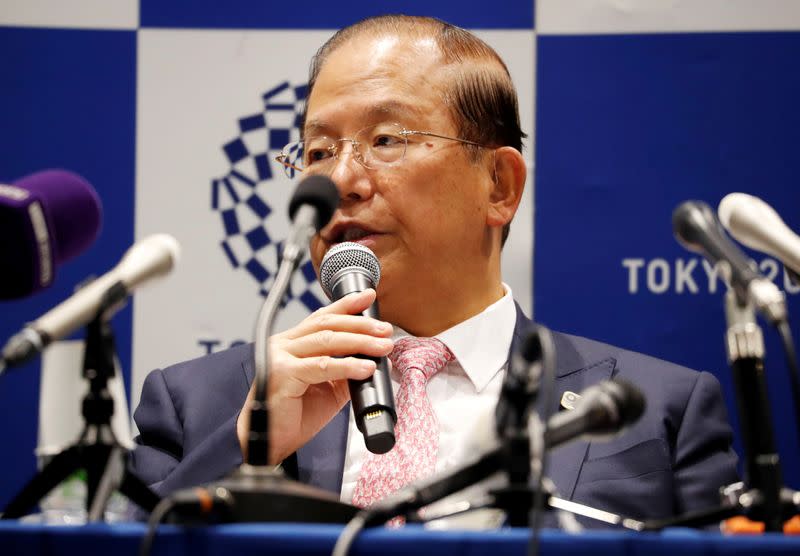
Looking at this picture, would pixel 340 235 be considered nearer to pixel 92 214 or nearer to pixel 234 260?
pixel 234 260

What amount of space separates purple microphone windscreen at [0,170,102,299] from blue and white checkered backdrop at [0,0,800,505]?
5.19ft

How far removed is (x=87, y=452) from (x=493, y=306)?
137 centimetres

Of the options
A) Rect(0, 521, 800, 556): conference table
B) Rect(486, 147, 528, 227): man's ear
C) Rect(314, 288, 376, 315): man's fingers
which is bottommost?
Rect(0, 521, 800, 556): conference table

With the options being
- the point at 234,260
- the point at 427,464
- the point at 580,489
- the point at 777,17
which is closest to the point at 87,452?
the point at 427,464

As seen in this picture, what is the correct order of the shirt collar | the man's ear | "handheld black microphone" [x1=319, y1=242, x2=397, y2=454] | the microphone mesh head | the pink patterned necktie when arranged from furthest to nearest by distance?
the man's ear, the shirt collar, the pink patterned necktie, the microphone mesh head, "handheld black microphone" [x1=319, y1=242, x2=397, y2=454]

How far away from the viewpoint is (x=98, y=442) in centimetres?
129

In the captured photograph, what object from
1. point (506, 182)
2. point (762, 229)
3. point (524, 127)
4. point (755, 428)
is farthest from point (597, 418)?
point (524, 127)

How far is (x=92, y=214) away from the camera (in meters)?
1.40

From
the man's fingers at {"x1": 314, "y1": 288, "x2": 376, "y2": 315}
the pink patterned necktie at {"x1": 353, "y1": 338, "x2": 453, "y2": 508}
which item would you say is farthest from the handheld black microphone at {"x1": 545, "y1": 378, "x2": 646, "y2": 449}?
the pink patterned necktie at {"x1": 353, "y1": 338, "x2": 453, "y2": 508}

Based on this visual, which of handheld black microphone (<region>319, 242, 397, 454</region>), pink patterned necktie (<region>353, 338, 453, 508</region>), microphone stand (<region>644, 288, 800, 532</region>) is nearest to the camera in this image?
microphone stand (<region>644, 288, 800, 532</region>)

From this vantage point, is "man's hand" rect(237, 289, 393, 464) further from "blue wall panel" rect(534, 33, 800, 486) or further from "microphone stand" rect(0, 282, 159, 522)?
"blue wall panel" rect(534, 33, 800, 486)

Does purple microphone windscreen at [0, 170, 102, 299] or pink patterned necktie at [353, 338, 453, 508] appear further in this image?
pink patterned necktie at [353, 338, 453, 508]

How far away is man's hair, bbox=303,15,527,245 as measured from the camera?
8.15 feet

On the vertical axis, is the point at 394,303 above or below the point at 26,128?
below
